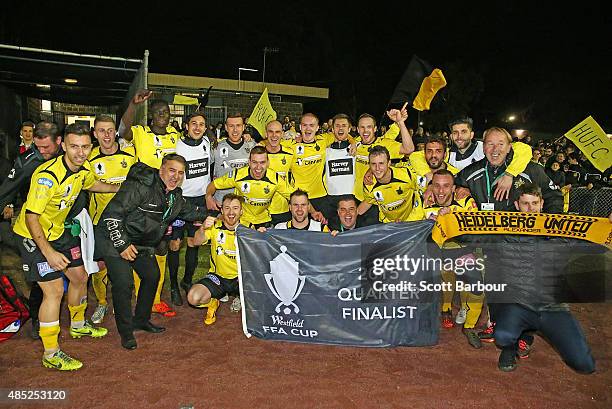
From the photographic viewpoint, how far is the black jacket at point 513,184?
575 centimetres

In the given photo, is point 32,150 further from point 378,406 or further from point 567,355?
point 567,355

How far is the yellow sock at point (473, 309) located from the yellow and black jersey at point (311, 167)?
2751 mm

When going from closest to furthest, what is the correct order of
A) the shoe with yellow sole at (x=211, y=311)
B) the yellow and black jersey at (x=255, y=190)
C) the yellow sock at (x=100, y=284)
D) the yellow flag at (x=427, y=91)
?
the shoe with yellow sole at (x=211, y=311) → the yellow sock at (x=100, y=284) → the yellow and black jersey at (x=255, y=190) → the yellow flag at (x=427, y=91)

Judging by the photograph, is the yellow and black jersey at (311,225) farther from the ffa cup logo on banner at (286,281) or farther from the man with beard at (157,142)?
the man with beard at (157,142)

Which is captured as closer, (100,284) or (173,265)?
(100,284)

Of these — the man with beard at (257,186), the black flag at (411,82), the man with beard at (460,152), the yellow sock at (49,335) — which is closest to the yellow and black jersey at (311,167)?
the man with beard at (257,186)

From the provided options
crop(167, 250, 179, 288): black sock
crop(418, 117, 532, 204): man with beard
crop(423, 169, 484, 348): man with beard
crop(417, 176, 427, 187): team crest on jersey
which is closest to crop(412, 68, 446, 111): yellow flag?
crop(418, 117, 532, 204): man with beard

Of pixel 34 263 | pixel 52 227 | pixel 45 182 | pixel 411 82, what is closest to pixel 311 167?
pixel 411 82

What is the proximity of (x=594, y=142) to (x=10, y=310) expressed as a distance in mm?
10654

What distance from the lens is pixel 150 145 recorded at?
7.05m

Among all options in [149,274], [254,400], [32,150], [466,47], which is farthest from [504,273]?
[466,47]

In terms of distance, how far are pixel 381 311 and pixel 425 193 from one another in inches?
65.5

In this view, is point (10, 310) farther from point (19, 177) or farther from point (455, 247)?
point (455, 247)

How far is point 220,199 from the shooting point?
25.9 feet
